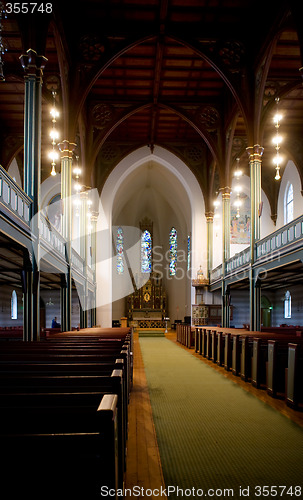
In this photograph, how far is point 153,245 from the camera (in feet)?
114

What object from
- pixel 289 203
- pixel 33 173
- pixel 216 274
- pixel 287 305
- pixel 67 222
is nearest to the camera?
pixel 33 173

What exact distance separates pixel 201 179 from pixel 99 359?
71.5 ft

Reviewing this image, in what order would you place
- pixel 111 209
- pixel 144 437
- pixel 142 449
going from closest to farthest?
1. pixel 142 449
2. pixel 144 437
3. pixel 111 209

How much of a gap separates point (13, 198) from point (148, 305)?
24.2m

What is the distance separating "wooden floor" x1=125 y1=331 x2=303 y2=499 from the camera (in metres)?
3.66

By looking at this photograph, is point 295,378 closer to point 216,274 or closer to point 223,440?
point 223,440

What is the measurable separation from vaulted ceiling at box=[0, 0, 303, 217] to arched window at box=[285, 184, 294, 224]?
2.48 meters

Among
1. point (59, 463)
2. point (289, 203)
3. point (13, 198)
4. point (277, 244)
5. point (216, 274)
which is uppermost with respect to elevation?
point (289, 203)

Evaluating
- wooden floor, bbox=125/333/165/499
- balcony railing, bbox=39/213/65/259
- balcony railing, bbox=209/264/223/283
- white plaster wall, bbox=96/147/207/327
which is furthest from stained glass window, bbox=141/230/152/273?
wooden floor, bbox=125/333/165/499

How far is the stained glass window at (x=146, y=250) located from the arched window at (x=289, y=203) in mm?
13153

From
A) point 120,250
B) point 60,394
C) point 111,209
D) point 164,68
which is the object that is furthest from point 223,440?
point 120,250

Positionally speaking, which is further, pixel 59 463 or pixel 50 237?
pixel 50 237

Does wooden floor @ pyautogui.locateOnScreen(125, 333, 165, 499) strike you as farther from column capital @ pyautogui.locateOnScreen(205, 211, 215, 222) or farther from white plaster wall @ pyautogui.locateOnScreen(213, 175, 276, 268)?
column capital @ pyautogui.locateOnScreen(205, 211, 215, 222)

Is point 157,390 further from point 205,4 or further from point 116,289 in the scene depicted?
point 116,289
